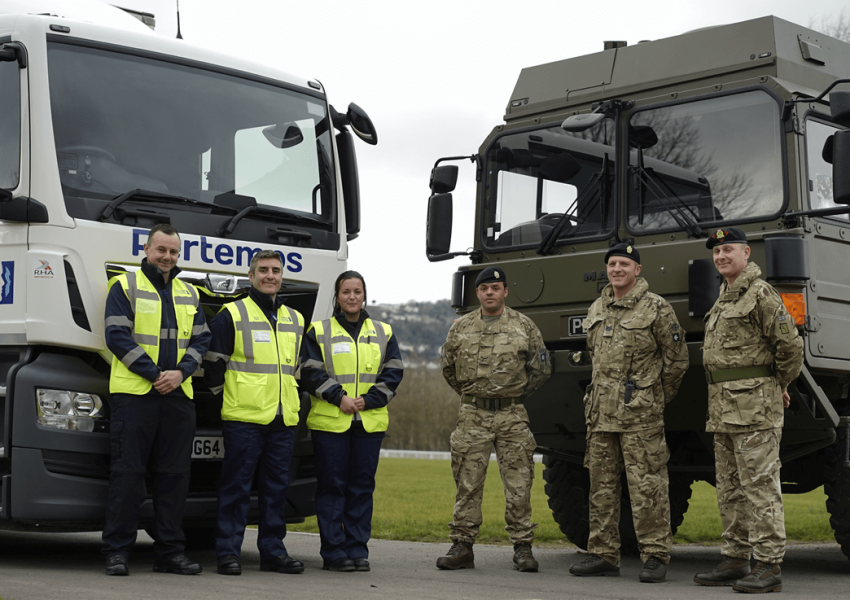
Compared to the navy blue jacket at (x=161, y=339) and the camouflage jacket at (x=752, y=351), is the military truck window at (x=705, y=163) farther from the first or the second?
the navy blue jacket at (x=161, y=339)

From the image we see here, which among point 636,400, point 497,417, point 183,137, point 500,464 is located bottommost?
point 500,464

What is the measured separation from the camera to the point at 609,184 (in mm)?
7812

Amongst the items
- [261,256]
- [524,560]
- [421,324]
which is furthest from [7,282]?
[421,324]

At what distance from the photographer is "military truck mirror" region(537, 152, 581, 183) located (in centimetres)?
805

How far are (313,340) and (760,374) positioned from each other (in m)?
2.78

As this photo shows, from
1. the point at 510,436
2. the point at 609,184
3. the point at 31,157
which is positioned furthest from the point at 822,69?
the point at 31,157

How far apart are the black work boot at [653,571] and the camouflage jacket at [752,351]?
93 centimetres

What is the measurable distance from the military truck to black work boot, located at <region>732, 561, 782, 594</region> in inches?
40.7

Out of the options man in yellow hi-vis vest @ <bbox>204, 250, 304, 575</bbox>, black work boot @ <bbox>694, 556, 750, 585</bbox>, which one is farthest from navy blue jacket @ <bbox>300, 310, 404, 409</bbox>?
black work boot @ <bbox>694, 556, 750, 585</bbox>

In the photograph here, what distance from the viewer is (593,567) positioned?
716 centimetres

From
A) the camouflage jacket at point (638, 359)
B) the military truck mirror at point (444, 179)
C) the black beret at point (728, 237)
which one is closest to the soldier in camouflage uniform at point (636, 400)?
the camouflage jacket at point (638, 359)

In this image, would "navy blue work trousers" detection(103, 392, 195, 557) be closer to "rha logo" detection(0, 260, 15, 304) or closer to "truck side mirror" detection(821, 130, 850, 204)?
"rha logo" detection(0, 260, 15, 304)

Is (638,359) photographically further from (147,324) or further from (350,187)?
(147,324)

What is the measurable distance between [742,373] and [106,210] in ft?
12.7
